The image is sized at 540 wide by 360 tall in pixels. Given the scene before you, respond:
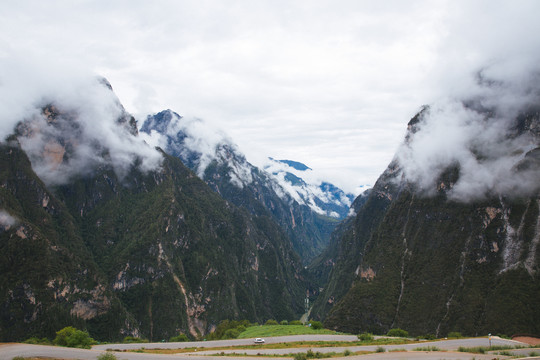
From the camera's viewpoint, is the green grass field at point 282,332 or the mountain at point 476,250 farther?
the mountain at point 476,250

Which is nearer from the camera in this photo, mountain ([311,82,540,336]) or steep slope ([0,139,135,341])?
Result: mountain ([311,82,540,336])

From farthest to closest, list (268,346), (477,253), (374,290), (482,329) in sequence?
(374,290) → (477,253) → (482,329) → (268,346)

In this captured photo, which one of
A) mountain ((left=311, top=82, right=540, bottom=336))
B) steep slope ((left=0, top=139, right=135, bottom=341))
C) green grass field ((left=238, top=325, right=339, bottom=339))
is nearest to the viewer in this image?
green grass field ((left=238, top=325, right=339, bottom=339))

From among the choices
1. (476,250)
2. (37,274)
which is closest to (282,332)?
(476,250)

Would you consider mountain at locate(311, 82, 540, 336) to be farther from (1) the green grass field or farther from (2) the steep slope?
(2) the steep slope

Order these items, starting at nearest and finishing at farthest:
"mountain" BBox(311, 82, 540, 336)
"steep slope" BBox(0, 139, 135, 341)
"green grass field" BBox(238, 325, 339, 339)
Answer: "green grass field" BBox(238, 325, 339, 339) → "mountain" BBox(311, 82, 540, 336) → "steep slope" BBox(0, 139, 135, 341)

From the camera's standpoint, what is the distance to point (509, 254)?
6078 inches

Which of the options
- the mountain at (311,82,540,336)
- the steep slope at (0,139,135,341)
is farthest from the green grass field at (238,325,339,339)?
the steep slope at (0,139,135,341)

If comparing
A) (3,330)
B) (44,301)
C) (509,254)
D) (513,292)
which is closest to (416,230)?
(509,254)

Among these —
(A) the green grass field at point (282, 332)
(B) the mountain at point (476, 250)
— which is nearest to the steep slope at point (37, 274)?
(A) the green grass field at point (282, 332)

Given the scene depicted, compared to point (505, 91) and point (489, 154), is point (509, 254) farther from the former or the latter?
point (505, 91)

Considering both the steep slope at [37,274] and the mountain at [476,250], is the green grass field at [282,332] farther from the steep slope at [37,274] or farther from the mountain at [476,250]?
the steep slope at [37,274]

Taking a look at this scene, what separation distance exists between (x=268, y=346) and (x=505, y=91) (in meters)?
190

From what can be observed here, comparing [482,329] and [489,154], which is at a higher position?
[489,154]
